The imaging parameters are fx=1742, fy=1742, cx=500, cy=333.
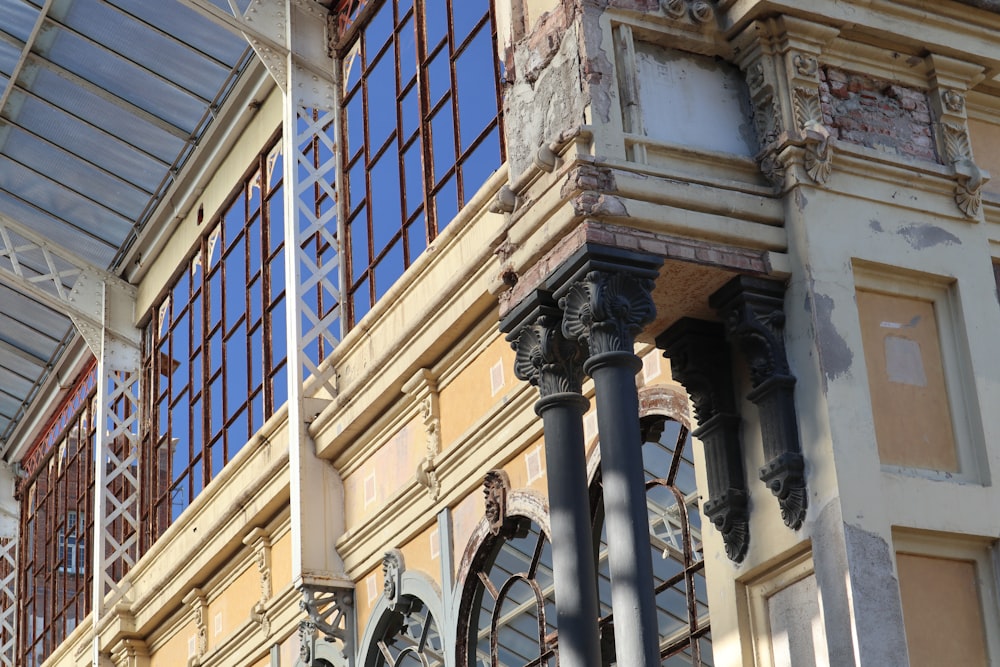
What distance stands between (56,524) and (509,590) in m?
16.2

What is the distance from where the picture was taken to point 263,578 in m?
18.2

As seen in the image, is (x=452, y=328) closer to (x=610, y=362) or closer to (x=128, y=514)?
(x=610, y=362)

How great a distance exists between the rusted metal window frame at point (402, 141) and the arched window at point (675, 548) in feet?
12.5

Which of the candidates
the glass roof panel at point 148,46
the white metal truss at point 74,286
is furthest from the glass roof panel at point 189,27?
the white metal truss at point 74,286

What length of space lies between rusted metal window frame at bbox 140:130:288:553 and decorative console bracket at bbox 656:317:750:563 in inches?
386

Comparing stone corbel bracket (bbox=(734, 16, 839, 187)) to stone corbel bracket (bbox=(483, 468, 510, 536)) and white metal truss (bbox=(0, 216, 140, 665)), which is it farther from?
white metal truss (bbox=(0, 216, 140, 665))

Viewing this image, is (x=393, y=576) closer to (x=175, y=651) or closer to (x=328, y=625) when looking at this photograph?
(x=328, y=625)

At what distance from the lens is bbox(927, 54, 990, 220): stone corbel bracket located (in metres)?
10.0

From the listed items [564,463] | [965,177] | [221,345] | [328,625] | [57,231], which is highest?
[57,231]

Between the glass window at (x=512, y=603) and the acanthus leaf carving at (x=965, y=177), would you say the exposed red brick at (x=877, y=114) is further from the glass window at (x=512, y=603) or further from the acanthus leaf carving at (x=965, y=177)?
the glass window at (x=512, y=603)

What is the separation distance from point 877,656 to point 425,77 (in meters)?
9.47

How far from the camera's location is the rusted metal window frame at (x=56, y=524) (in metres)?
26.6

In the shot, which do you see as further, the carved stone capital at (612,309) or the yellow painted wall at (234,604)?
the yellow painted wall at (234,604)

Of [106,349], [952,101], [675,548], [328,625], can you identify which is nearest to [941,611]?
[675,548]
